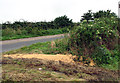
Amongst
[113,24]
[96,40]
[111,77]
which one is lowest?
[111,77]

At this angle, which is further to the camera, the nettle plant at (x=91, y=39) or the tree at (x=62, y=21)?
the tree at (x=62, y=21)

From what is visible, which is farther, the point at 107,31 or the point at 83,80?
the point at 107,31

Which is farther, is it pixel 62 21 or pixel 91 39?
pixel 62 21

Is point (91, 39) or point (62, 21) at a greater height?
point (62, 21)

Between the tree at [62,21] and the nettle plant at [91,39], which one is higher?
the tree at [62,21]

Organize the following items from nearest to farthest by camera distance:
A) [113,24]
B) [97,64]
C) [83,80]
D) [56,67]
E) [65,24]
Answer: [83,80], [56,67], [97,64], [113,24], [65,24]

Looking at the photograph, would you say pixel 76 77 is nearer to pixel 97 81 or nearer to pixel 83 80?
pixel 83 80

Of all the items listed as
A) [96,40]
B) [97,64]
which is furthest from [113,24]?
[97,64]

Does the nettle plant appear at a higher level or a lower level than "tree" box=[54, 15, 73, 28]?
lower

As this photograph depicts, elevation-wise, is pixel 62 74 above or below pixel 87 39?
below

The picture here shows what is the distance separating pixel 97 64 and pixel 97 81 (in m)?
2.06

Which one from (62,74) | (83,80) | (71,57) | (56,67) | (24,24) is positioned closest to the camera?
(83,80)

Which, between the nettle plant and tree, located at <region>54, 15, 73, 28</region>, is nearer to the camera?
the nettle plant

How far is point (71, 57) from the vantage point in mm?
6652
